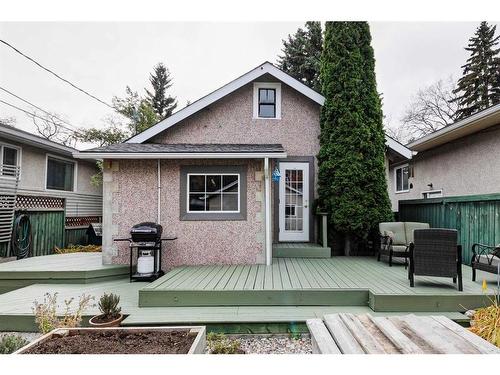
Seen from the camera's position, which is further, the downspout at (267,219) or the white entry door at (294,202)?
the white entry door at (294,202)

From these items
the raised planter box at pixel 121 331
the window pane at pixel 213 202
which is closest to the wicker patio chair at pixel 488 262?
the raised planter box at pixel 121 331

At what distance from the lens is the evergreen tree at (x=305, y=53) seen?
18953mm

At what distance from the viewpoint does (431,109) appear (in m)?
22.1

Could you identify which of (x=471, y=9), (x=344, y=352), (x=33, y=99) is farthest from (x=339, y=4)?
(x=33, y=99)

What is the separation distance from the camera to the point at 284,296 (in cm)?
428

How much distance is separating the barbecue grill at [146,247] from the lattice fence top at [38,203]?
516 cm

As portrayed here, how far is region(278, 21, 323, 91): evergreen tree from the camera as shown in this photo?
19.0 m

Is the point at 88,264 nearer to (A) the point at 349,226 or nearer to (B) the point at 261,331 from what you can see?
(B) the point at 261,331

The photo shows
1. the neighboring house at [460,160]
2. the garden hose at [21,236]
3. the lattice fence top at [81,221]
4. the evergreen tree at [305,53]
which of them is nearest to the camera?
the neighboring house at [460,160]

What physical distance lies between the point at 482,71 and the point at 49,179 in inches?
925

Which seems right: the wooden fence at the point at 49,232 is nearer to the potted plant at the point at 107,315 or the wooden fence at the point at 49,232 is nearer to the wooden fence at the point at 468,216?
the potted plant at the point at 107,315

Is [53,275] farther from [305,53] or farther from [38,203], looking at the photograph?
[305,53]

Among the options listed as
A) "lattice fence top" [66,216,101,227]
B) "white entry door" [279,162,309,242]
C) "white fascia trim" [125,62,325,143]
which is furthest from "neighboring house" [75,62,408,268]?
"lattice fence top" [66,216,101,227]

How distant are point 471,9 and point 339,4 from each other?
139cm
